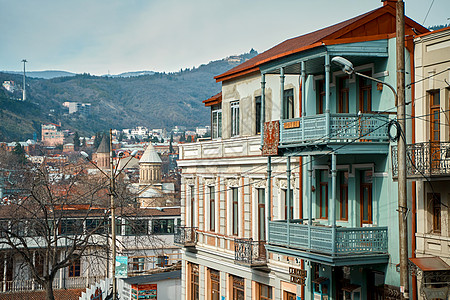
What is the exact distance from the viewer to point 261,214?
94.3 feet

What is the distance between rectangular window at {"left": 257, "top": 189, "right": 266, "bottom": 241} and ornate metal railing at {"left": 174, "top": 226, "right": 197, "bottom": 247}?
7.20 m

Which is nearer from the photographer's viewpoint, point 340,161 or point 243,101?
point 340,161

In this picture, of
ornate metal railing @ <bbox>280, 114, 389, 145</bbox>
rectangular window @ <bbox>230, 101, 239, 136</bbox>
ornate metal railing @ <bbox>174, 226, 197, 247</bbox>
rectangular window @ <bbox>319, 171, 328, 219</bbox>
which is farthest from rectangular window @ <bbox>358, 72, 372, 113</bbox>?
ornate metal railing @ <bbox>174, 226, 197, 247</bbox>

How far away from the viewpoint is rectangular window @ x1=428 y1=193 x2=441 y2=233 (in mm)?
18141

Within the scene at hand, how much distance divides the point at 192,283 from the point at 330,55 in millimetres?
19338

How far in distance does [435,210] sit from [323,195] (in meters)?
6.14

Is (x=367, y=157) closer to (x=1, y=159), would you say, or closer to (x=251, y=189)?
(x=251, y=189)

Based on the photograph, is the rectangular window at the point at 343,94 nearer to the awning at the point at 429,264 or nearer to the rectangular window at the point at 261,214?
the awning at the point at 429,264

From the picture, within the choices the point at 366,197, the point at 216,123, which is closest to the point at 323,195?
the point at 366,197

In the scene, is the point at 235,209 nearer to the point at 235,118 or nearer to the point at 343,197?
the point at 235,118

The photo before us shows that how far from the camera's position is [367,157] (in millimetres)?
20906

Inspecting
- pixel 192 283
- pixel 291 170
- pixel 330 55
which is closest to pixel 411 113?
pixel 330 55

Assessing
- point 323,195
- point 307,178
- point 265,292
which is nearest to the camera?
point 323,195

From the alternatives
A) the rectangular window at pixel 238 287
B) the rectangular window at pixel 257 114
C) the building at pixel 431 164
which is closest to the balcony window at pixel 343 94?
the building at pixel 431 164
